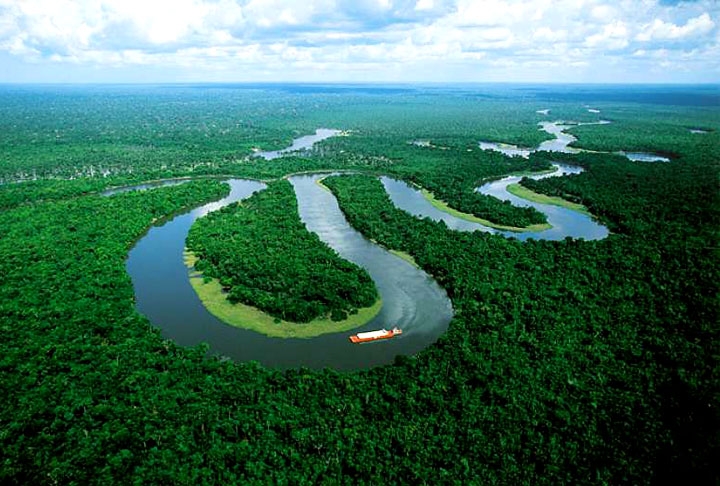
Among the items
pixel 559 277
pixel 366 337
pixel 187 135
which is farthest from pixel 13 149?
pixel 559 277

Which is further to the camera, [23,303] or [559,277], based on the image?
[559,277]

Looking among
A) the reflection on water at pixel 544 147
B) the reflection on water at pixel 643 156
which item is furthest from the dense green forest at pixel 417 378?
the reflection on water at pixel 544 147

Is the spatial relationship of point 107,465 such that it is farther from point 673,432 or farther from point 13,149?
point 13,149

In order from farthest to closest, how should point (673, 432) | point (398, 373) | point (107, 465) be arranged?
point (398, 373) < point (673, 432) < point (107, 465)

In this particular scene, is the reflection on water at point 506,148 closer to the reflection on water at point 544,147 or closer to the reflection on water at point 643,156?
the reflection on water at point 544,147

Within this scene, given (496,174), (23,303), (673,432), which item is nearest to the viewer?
(673,432)

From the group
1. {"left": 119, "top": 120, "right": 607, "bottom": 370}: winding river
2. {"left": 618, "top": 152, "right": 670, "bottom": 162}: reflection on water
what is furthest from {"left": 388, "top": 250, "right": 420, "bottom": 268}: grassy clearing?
{"left": 618, "top": 152, "right": 670, "bottom": 162}: reflection on water
